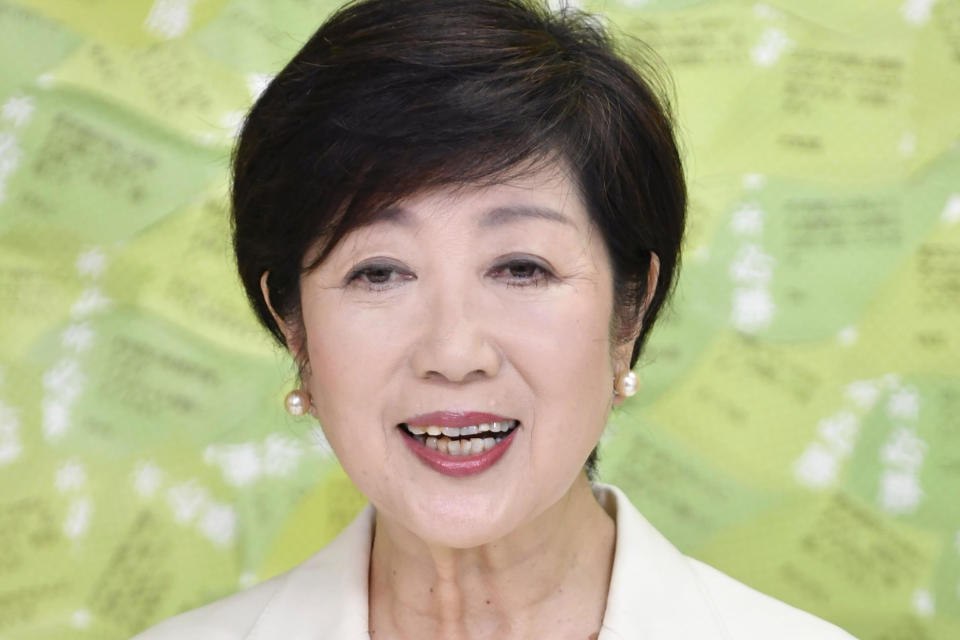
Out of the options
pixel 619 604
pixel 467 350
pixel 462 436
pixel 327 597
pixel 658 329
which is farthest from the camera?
pixel 658 329

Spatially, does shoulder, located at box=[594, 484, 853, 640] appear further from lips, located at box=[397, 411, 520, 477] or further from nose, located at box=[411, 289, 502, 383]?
nose, located at box=[411, 289, 502, 383]

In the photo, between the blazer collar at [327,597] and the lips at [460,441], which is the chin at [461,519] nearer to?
the lips at [460,441]

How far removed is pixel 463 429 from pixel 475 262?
22cm

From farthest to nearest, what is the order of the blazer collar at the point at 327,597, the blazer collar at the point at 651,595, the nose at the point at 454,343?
the blazer collar at the point at 327,597, the blazer collar at the point at 651,595, the nose at the point at 454,343

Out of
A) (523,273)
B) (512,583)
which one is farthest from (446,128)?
(512,583)

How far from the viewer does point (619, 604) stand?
2.13 metres

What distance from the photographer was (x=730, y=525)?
2955 millimetres

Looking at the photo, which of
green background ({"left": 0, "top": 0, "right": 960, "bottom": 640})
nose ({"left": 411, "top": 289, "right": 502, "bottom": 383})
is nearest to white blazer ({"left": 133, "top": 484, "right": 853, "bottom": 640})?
nose ({"left": 411, "top": 289, "right": 502, "bottom": 383})

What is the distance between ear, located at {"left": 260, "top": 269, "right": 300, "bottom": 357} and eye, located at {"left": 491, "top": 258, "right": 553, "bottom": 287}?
1.23ft

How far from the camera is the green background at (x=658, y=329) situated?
288cm

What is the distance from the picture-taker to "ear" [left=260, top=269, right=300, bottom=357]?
2.17m

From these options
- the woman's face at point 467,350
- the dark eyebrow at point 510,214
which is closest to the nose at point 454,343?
the woman's face at point 467,350

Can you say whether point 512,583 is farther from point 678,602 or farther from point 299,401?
point 299,401

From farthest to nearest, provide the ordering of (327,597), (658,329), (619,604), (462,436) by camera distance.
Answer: (658,329) < (327,597) < (619,604) < (462,436)
